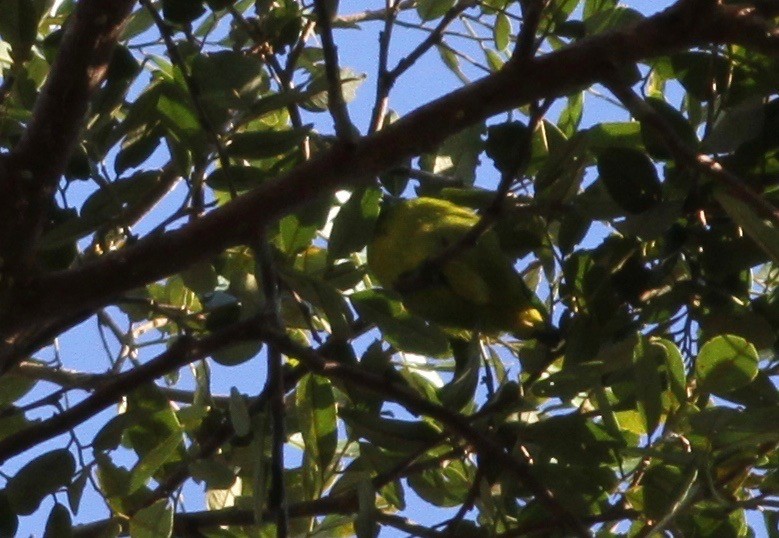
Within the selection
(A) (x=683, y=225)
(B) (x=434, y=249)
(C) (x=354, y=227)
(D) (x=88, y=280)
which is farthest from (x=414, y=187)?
(D) (x=88, y=280)

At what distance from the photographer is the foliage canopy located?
2.94 ft

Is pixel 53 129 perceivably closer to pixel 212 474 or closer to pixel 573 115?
pixel 212 474

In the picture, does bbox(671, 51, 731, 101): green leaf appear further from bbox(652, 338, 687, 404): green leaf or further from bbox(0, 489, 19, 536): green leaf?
bbox(0, 489, 19, 536): green leaf

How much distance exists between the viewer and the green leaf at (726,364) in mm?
902

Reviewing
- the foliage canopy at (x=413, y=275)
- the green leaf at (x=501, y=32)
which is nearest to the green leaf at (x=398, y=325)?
the foliage canopy at (x=413, y=275)

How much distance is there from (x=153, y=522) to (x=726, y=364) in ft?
1.59

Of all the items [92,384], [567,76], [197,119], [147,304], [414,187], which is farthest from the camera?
[414,187]

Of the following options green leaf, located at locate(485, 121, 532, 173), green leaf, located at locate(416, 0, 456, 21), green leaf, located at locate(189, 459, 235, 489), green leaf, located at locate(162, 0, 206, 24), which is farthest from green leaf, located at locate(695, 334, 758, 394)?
green leaf, located at locate(416, 0, 456, 21)

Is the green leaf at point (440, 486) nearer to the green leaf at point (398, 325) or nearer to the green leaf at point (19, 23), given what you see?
the green leaf at point (398, 325)

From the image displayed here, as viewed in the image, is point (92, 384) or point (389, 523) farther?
point (92, 384)

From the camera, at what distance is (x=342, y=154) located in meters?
0.90

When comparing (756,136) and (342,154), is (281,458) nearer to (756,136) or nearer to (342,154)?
(342,154)

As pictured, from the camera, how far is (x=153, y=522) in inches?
40.3

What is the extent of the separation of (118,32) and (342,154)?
0.21 meters
